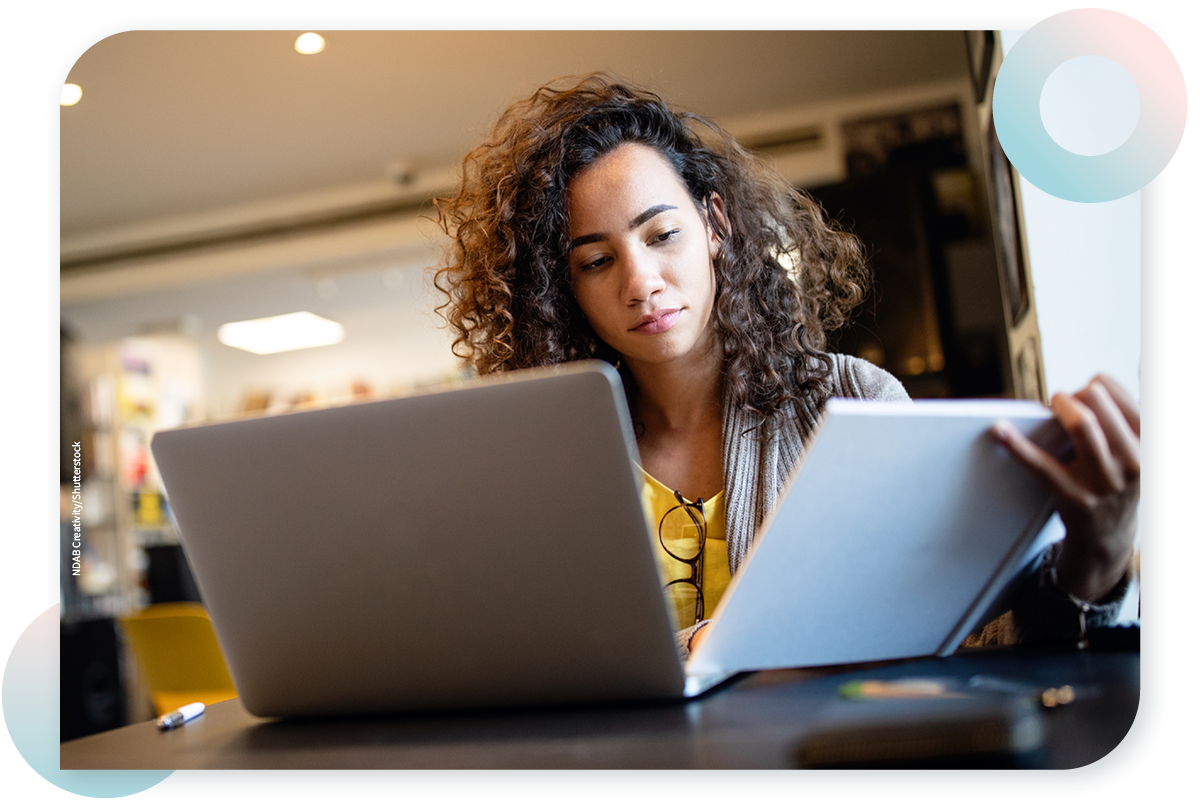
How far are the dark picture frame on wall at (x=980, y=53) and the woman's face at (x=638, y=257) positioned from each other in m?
0.38

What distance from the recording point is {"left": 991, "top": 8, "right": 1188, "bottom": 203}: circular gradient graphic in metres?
0.66

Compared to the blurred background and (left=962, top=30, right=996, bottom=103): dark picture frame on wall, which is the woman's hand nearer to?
(left=962, top=30, right=996, bottom=103): dark picture frame on wall

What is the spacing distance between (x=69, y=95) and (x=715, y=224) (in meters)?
0.78

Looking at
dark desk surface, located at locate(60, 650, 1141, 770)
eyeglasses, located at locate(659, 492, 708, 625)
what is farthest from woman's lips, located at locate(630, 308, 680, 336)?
dark desk surface, located at locate(60, 650, 1141, 770)

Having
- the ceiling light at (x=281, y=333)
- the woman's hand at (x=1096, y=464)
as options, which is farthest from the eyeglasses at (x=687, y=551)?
the ceiling light at (x=281, y=333)

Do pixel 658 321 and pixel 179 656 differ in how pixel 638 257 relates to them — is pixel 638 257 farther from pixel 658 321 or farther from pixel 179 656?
pixel 179 656

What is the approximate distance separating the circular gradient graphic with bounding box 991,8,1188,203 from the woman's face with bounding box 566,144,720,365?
456 mm

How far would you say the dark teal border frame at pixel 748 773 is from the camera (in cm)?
50

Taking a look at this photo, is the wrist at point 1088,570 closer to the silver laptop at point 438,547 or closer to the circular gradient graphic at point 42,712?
the silver laptop at point 438,547

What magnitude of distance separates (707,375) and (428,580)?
2.31 feet

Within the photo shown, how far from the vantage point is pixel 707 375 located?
1.24 metres

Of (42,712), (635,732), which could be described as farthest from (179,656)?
(635,732)

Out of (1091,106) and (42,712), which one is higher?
(1091,106)

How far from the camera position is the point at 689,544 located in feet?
3.57
